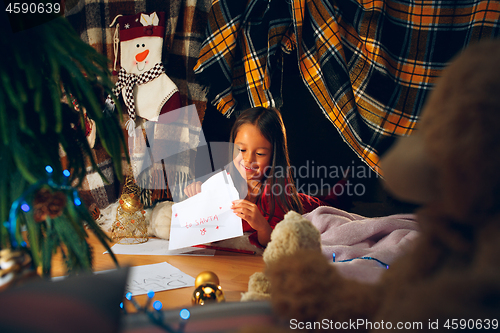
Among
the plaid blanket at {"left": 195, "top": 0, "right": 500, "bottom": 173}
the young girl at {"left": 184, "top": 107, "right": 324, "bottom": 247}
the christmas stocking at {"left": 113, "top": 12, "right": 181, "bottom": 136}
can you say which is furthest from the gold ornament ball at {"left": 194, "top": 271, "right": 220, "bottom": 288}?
the christmas stocking at {"left": 113, "top": 12, "right": 181, "bottom": 136}

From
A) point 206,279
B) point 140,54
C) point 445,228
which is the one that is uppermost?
point 140,54

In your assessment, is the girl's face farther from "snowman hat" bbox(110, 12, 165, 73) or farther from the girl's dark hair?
"snowman hat" bbox(110, 12, 165, 73)

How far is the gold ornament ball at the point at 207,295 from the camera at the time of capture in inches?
14.1

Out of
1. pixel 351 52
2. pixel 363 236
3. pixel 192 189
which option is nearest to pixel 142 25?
pixel 192 189

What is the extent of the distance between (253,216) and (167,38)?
0.76 meters

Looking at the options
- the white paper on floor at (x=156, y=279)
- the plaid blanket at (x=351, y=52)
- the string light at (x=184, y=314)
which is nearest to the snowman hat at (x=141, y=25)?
the plaid blanket at (x=351, y=52)

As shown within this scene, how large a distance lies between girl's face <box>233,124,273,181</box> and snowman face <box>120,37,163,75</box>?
0.49 metres

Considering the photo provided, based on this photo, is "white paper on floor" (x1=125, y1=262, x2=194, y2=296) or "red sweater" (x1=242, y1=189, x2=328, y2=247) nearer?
"white paper on floor" (x1=125, y1=262, x2=194, y2=296)

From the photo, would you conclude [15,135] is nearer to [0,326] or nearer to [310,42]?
[0,326]

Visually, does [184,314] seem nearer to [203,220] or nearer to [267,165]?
[203,220]

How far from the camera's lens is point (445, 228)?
0.18m

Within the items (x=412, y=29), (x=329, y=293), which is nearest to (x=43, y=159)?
(x=329, y=293)

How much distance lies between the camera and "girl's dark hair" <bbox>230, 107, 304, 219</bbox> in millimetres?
865

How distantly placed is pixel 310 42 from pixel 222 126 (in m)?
0.37
